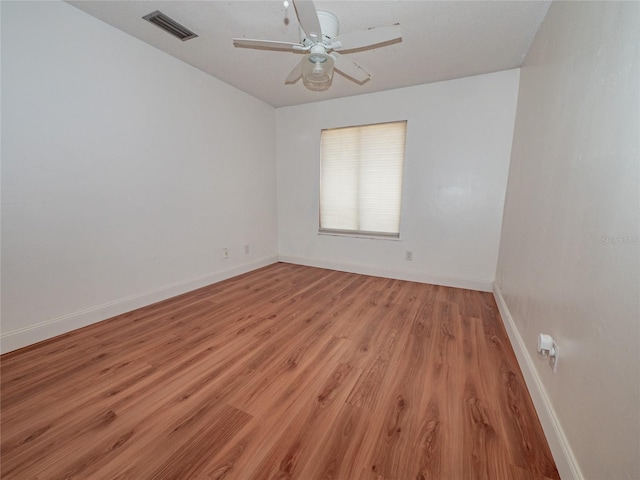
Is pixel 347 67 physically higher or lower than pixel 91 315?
higher

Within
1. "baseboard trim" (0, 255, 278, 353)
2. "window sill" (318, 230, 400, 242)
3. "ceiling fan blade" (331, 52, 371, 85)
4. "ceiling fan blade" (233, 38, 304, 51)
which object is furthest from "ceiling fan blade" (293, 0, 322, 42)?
"baseboard trim" (0, 255, 278, 353)

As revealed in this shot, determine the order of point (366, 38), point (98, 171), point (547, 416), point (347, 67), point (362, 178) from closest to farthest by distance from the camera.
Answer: point (547, 416)
point (366, 38)
point (347, 67)
point (98, 171)
point (362, 178)

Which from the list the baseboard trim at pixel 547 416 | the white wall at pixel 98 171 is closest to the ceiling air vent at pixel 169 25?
the white wall at pixel 98 171

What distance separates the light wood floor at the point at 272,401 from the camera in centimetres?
108

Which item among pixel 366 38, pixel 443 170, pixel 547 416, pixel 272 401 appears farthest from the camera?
pixel 443 170

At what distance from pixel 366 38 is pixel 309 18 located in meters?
0.39

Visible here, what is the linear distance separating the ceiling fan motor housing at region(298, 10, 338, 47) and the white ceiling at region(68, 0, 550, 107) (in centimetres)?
19

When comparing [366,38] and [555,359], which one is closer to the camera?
[555,359]

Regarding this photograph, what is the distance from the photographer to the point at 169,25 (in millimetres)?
2123

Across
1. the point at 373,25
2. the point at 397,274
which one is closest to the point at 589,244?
the point at 373,25

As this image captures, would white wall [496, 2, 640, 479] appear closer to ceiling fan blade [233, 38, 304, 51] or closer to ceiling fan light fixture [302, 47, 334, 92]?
ceiling fan light fixture [302, 47, 334, 92]

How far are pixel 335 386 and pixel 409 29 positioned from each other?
2741 mm

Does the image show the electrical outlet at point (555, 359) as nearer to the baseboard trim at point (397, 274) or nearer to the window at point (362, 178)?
the baseboard trim at point (397, 274)

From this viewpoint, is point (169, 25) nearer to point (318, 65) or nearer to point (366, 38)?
point (318, 65)
